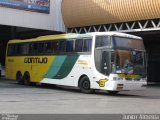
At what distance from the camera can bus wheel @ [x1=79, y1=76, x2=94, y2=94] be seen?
22375 mm

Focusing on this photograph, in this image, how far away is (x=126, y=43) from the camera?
21672 millimetres

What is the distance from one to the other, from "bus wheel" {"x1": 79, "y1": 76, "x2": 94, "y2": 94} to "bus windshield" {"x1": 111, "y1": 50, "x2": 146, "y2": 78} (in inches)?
82.5

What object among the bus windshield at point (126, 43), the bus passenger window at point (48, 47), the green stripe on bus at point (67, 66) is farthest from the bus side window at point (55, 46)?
the bus windshield at point (126, 43)

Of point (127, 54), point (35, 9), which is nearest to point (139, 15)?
point (35, 9)

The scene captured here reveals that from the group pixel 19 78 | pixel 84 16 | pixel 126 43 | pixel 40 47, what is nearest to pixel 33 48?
pixel 40 47

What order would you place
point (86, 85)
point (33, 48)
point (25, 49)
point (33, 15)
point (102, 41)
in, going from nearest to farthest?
point (102, 41) → point (86, 85) → point (33, 48) → point (25, 49) → point (33, 15)

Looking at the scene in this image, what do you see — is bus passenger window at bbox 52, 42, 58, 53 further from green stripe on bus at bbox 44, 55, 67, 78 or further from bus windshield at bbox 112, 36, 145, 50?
bus windshield at bbox 112, 36, 145, 50

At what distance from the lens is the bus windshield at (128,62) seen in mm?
20891

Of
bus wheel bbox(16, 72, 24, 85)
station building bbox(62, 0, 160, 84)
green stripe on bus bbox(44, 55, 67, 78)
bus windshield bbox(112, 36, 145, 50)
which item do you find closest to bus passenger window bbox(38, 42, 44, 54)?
green stripe on bus bbox(44, 55, 67, 78)

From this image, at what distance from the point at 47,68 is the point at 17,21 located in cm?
979

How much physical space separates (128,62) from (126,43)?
100cm

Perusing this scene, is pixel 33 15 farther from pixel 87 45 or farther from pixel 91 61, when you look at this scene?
pixel 91 61

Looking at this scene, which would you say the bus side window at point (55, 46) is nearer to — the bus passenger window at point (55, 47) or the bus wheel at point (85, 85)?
the bus passenger window at point (55, 47)

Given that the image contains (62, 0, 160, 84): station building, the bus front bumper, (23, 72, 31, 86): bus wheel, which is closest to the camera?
the bus front bumper
